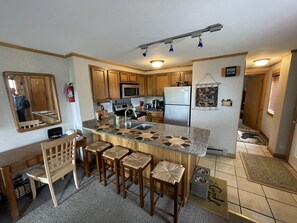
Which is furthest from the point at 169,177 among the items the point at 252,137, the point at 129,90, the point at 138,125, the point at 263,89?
the point at 263,89

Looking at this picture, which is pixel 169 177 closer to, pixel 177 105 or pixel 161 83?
pixel 177 105

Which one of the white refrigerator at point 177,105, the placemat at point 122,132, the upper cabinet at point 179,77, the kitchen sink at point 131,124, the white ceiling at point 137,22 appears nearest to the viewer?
the white ceiling at point 137,22

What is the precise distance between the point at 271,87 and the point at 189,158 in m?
4.27

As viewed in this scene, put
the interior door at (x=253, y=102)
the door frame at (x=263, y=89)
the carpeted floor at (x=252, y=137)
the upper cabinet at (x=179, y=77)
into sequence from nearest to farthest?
the upper cabinet at (x=179, y=77), the carpeted floor at (x=252, y=137), the door frame at (x=263, y=89), the interior door at (x=253, y=102)

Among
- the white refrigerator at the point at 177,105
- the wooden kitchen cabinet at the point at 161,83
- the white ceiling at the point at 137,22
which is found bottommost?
the white refrigerator at the point at 177,105

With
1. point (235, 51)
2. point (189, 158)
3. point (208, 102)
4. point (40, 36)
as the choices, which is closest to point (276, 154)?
point (208, 102)

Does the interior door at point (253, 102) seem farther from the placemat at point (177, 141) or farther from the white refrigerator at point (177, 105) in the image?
the placemat at point (177, 141)

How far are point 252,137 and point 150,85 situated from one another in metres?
3.90

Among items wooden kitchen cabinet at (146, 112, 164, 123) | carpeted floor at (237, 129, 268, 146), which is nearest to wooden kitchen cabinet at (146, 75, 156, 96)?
wooden kitchen cabinet at (146, 112, 164, 123)

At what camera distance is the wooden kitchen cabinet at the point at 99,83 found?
2.74 metres

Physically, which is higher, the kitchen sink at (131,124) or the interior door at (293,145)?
the kitchen sink at (131,124)

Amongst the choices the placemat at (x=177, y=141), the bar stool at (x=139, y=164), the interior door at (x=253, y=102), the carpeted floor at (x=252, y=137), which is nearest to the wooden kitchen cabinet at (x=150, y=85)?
the placemat at (x=177, y=141)

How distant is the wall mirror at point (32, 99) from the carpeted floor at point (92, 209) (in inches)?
46.5

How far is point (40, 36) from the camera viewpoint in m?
1.66
